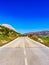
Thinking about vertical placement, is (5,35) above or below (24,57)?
above

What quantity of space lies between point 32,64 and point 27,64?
322mm

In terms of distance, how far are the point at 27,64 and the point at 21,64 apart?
390 millimetres

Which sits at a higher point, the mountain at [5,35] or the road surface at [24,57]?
the mountain at [5,35]

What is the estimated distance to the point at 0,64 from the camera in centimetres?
1157

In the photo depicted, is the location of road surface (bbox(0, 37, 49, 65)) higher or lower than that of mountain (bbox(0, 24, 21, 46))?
lower

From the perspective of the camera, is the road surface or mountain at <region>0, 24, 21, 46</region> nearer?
the road surface

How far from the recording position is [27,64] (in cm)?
1148

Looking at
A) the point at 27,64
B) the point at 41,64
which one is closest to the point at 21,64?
the point at 27,64

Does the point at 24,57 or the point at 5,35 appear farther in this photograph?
the point at 5,35

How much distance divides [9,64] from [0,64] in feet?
1.98

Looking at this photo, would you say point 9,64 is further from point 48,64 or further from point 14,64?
point 48,64

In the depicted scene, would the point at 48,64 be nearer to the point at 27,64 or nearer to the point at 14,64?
the point at 27,64

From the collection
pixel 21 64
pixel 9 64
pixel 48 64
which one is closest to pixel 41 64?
pixel 48 64

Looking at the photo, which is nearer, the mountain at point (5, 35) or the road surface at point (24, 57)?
the road surface at point (24, 57)
